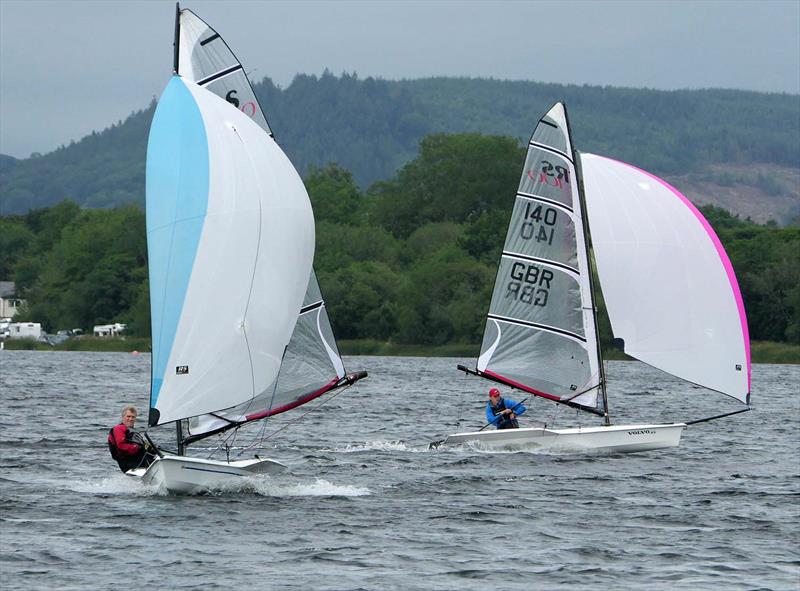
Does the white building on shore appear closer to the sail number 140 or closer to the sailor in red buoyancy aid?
the sail number 140

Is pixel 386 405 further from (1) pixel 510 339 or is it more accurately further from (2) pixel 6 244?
(2) pixel 6 244

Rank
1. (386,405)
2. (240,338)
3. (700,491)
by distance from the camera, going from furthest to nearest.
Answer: (386,405), (700,491), (240,338)

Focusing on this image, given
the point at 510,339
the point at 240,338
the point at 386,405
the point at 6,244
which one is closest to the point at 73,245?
the point at 6,244

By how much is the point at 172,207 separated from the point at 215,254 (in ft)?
2.57

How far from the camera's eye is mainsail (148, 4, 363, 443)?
63.3 feet

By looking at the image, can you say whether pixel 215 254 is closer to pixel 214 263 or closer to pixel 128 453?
pixel 214 263

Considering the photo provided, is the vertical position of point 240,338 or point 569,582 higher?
point 240,338

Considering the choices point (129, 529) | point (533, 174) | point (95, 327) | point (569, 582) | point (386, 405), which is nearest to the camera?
point (569, 582)

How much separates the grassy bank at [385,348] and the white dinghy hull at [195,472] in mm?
55756

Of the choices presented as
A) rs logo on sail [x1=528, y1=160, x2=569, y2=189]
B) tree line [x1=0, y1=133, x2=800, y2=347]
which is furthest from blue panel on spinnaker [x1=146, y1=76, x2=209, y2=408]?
tree line [x1=0, y1=133, x2=800, y2=347]

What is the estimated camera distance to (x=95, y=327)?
97375 mm

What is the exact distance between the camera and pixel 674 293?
2566 cm

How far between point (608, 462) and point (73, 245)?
85619mm

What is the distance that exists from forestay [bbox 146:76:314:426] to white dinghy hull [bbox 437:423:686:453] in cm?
751
